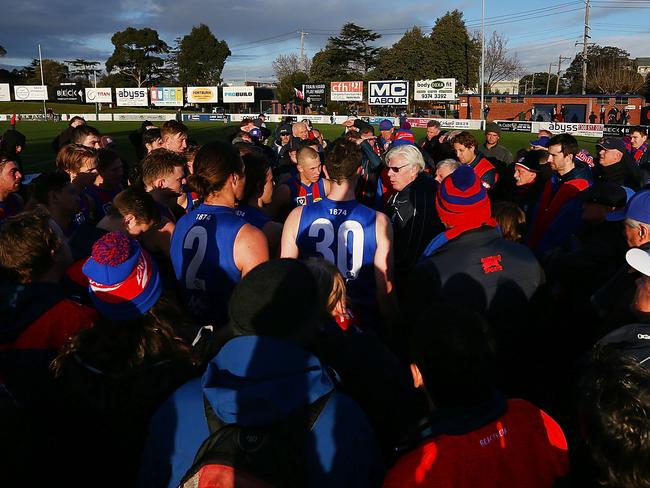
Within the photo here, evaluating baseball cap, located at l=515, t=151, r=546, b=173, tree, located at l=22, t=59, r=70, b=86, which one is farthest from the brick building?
tree, located at l=22, t=59, r=70, b=86

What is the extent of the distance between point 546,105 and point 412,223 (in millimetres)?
53795

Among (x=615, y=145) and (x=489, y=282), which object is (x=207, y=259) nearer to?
(x=489, y=282)

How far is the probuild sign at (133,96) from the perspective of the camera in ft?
→ 199

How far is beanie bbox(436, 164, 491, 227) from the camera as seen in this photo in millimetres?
3301

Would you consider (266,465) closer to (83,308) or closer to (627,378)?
(627,378)

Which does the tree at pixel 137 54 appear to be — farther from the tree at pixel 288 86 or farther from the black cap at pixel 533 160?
the black cap at pixel 533 160

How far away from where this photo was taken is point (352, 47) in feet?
249

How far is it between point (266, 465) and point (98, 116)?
5777cm

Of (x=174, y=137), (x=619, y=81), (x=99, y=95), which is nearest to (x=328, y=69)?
(x=99, y=95)

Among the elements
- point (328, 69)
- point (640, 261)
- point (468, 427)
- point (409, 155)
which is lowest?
point (468, 427)

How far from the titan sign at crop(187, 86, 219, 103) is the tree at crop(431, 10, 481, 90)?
30223 millimetres

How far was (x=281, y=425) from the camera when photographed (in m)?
1.58

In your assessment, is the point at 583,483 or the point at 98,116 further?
the point at 98,116

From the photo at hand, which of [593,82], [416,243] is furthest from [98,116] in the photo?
[593,82]
